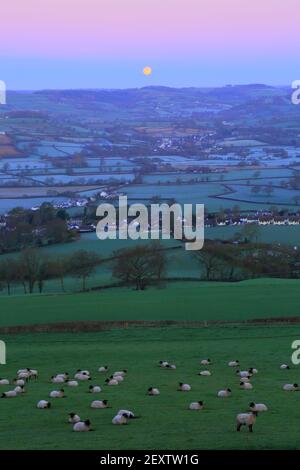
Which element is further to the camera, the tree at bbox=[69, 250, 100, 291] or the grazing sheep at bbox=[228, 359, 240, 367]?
the tree at bbox=[69, 250, 100, 291]

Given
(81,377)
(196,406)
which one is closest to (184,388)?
(196,406)

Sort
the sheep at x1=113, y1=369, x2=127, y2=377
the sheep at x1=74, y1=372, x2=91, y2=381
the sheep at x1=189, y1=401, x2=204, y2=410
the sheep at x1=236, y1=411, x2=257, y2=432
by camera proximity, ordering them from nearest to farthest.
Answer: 1. the sheep at x1=236, y1=411, x2=257, y2=432
2. the sheep at x1=189, y1=401, x2=204, y2=410
3. the sheep at x1=74, y1=372, x2=91, y2=381
4. the sheep at x1=113, y1=369, x2=127, y2=377

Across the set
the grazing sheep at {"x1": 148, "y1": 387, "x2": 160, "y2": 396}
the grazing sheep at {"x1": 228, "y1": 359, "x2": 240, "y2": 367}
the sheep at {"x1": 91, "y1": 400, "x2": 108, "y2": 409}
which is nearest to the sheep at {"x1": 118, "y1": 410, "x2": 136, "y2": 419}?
the sheep at {"x1": 91, "y1": 400, "x2": 108, "y2": 409}

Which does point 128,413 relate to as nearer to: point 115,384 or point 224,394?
point 224,394

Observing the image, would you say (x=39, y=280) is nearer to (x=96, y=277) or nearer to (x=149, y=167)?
(x=96, y=277)

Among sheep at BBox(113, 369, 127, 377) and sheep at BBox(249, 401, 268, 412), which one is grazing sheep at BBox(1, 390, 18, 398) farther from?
sheep at BBox(249, 401, 268, 412)

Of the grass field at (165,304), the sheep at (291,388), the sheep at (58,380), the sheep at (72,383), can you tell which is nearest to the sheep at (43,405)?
the sheep at (72,383)

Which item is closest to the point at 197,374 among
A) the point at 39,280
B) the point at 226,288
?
the point at 226,288
